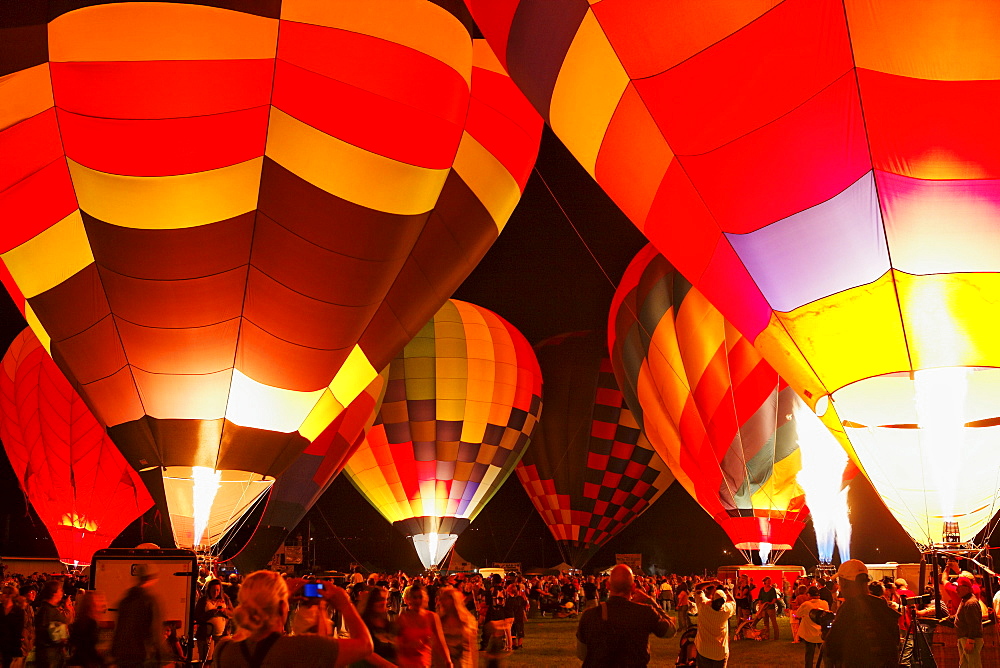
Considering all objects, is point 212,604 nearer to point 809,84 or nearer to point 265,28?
point 265,28

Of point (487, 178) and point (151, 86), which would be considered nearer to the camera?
point (151, 86)

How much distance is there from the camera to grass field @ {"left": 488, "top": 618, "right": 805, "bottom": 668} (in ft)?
21.2

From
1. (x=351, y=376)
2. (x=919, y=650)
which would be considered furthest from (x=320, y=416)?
(x=919, y=650)

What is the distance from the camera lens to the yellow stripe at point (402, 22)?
5602mm

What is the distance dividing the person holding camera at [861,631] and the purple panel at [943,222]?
5.61ft

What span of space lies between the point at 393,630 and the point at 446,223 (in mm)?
4339

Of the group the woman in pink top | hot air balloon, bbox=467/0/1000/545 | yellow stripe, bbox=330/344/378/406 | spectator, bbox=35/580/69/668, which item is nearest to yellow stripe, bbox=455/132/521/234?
yellow stripe, bbox=330/344/378/406

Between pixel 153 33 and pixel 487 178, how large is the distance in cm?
272

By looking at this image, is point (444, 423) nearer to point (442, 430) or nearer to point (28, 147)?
point (442, 430)

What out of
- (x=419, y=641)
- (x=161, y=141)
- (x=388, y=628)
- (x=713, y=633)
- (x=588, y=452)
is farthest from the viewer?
(x=588, y=452)

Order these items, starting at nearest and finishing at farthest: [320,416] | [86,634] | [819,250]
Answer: [86,634] → [819,250] → [320,416]

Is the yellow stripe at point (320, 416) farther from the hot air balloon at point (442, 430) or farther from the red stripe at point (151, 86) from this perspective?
the hot air balloon at point (442, 430)

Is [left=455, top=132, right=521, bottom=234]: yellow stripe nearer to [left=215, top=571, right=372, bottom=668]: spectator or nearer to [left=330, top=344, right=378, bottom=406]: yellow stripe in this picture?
[left=330, top=344, right=378, bottom=406]: yellow stripe

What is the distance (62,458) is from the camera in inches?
494
